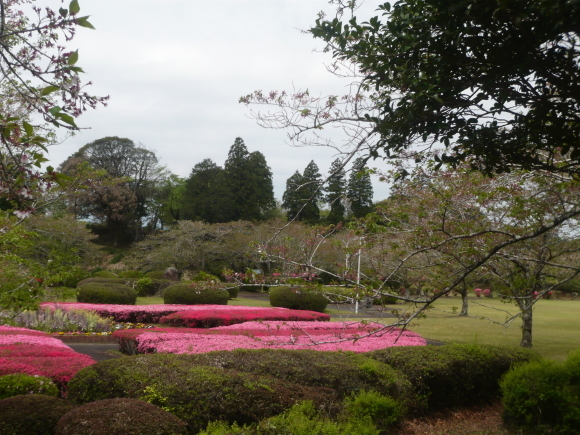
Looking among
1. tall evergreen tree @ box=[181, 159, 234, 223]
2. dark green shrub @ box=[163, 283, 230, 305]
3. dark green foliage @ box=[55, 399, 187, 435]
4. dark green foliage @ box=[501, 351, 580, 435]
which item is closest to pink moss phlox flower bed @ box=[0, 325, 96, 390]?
dark green foliage @ box=[55, 399, 187, 435]

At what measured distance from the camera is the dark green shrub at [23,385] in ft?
15.6

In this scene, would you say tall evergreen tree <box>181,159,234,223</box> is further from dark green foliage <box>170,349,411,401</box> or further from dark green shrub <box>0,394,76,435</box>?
dark green shrub <box>0,394,76,435</box>

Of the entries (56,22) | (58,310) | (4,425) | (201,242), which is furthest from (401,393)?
(201,242)

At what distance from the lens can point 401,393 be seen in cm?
585

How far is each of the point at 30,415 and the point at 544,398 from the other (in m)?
5.68

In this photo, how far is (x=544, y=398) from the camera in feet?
18.9

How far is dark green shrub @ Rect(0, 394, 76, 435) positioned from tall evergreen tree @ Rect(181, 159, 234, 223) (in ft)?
122

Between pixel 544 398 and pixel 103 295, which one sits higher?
pixel 544 398

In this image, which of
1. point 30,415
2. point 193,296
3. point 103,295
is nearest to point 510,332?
point 193,296

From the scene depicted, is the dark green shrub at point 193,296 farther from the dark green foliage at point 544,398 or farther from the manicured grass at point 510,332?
the dark green foliage at point 544,398

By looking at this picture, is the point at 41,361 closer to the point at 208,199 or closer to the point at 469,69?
the point at 469,69

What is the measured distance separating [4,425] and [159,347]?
523cm

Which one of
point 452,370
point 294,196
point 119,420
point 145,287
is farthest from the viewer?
point 294,196

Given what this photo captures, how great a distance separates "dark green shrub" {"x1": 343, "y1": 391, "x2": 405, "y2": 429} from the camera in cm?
485
